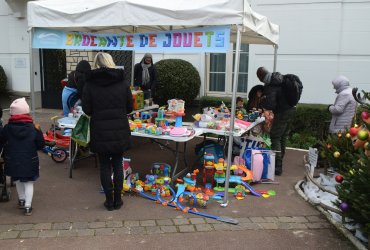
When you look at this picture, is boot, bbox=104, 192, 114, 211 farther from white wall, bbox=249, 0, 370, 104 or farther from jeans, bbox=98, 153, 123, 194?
white wall, bbox=249, 0, 370, 104

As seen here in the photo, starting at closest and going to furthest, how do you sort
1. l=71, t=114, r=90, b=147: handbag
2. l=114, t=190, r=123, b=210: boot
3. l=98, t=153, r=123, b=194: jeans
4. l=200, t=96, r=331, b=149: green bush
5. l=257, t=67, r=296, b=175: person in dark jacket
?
l=98, t=153, r=123, b=194: jeans → l=114, t=190, r=123, b=210: boot → l=71, t=114, r=90, b=147: handbag → l=257, t=67, r=296, b=175: person in dark jacket → l=200, t=96, r=331, b=149: green bush

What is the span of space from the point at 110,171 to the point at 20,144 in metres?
1.05

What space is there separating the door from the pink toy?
8842 millimetres

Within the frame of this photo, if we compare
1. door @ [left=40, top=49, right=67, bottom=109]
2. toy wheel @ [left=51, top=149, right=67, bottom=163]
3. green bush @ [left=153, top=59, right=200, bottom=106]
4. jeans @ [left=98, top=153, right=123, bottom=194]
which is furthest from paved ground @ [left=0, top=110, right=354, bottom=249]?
door @ [left=40, top=49, right=67, bottom=109]

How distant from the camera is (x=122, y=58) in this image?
38.5ft

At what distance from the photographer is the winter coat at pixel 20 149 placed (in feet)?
14.0

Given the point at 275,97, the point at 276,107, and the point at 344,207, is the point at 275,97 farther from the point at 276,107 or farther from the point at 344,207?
the point at 344,207

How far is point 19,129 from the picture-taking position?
4277mm

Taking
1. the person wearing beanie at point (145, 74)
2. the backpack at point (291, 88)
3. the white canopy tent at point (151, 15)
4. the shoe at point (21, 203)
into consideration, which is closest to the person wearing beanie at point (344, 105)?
the backpack at point (291, 88)

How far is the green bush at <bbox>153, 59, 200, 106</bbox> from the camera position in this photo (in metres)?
9.89

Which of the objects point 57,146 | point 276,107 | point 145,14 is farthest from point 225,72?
point 145,14

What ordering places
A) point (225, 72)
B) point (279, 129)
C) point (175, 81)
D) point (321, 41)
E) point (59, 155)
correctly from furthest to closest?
point (225, 72), point (175, 81), point (321, 41), point (59, 155), point (279, 129)

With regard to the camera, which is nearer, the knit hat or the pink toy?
the knit hat

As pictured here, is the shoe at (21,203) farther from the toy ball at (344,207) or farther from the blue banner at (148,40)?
the toy ball at (344,207)
